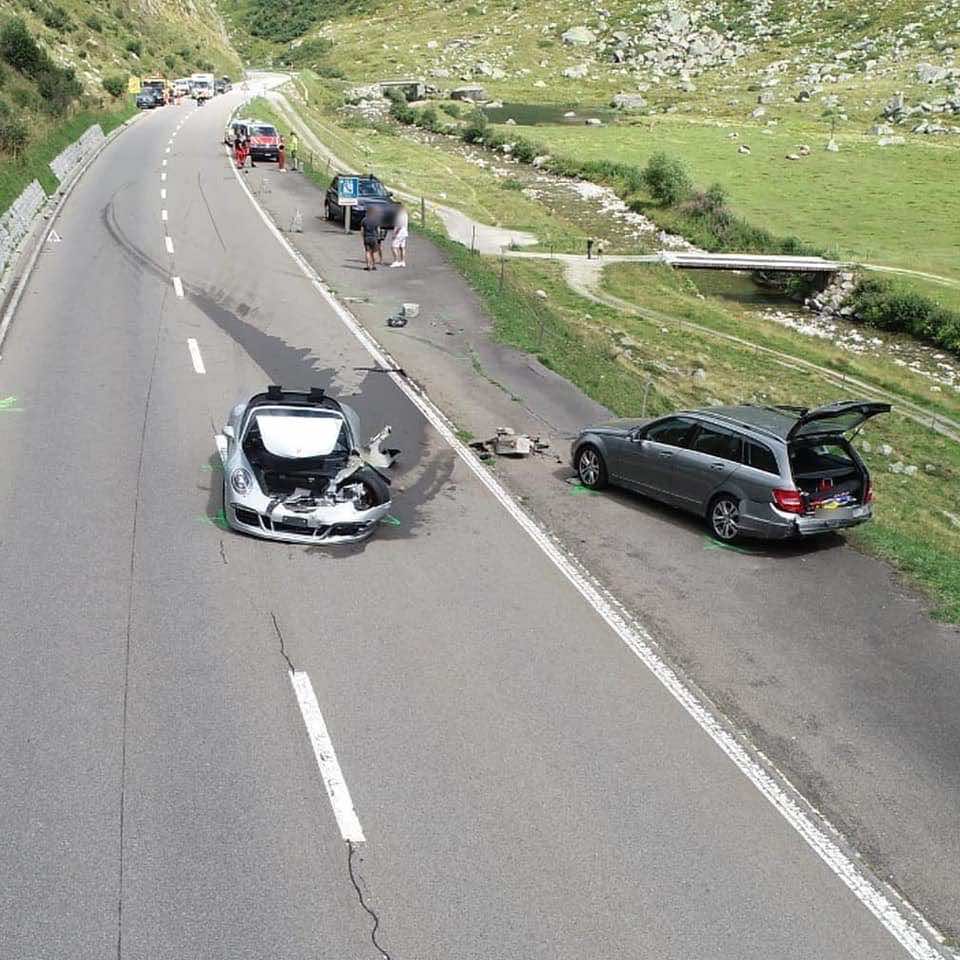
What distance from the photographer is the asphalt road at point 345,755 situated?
21.9 ft

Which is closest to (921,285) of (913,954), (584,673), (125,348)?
(125,348)

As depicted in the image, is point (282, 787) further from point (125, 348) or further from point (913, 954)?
point (125, 348)

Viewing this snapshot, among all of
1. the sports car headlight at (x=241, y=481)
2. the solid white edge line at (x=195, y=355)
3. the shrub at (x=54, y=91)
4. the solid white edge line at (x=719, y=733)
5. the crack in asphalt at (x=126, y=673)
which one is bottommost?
the solid white edge line at (x=719, y=733)

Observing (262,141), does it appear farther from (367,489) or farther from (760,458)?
(760,458)

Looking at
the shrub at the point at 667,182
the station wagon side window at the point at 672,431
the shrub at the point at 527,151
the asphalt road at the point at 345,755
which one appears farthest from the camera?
the shrub at the point at 527,151

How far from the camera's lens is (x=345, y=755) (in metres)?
8.33

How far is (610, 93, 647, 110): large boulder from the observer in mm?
105562

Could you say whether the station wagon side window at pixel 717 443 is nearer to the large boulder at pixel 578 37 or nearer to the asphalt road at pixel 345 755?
the asphalt road at pixel 345 755

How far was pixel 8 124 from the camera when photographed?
3512cm

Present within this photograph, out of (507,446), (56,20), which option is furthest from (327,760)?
(56,20)

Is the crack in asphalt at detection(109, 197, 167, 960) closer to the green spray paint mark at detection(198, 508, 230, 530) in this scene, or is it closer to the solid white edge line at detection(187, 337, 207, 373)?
the green spray paint mark at detection(198, 508, 230, 530)

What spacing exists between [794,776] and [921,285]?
34751mm

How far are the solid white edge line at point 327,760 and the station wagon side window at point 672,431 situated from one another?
698 centimetres

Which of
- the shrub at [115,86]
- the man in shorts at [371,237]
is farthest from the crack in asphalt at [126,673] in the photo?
the shrub at [115,86]
